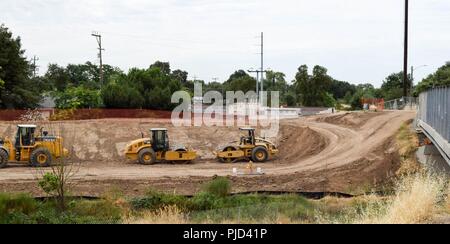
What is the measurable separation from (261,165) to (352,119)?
12.3 m

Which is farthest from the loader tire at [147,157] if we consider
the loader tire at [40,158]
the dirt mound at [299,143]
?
the dirt mound at [299,143]

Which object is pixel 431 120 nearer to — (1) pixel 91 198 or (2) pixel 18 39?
(1) pixel 91 198

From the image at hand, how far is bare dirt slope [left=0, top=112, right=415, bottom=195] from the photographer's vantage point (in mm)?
28203

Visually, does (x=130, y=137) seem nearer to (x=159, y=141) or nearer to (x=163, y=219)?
(x=159, y=141)

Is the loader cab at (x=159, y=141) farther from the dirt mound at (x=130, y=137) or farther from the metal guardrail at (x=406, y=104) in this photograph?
the metal guardrail at (x=406, y=104)

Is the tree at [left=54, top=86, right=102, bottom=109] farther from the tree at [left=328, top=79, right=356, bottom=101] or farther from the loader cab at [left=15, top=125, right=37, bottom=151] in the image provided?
the tree at [left=328, top=79, right=356, bottom=101]

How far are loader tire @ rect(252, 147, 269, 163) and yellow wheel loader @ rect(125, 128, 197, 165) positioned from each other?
163 inches

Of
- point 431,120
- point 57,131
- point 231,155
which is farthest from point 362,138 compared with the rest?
point 57,131

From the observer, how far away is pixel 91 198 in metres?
23.9

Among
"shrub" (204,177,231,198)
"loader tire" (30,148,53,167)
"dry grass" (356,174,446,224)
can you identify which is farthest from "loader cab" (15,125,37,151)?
"dry grass" (356,174,446,224)

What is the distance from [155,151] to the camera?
36.7 metres

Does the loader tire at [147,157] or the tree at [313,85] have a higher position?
the tree at [313,85]

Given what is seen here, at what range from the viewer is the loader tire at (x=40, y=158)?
33.6m

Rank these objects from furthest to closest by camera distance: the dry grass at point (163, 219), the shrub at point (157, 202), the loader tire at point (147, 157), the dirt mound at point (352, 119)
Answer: the dirt mound at point (352, 119), the loader tire at point (147, 157), the shrub at point (157, 202), the dry grass at point (163, 219)
